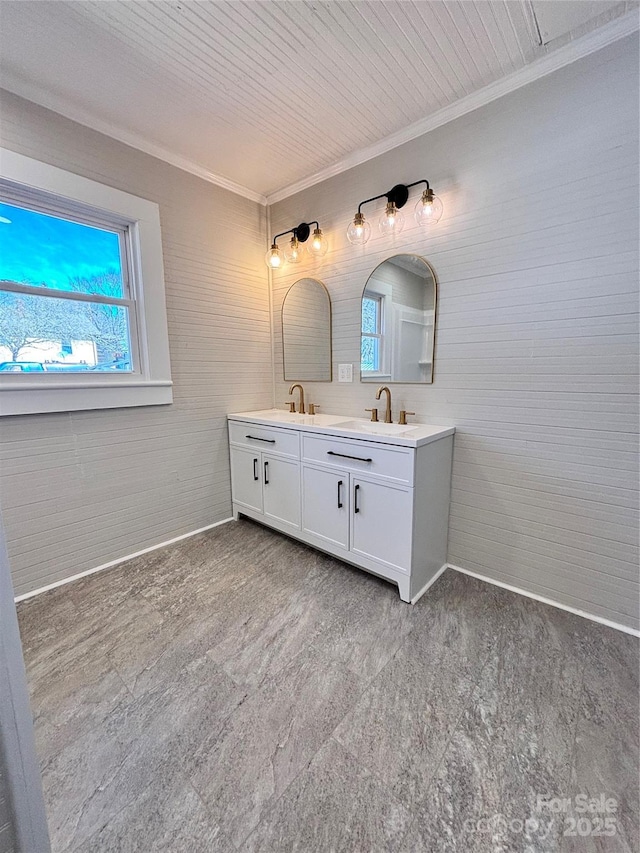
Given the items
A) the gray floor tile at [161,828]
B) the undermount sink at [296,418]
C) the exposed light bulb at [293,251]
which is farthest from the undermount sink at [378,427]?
the gray floor tile at [161,828]

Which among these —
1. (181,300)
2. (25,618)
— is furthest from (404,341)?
(25,618)

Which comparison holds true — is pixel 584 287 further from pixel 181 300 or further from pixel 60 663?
pixel 60 663

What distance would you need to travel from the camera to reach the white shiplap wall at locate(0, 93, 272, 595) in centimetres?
198

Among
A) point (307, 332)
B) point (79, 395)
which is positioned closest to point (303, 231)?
point (307, 332)

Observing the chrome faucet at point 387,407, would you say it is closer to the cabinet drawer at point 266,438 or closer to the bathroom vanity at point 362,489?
the bathroom vanity at point 362,489

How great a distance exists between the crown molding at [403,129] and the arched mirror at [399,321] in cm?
74

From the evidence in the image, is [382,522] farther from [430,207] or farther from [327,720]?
[430,207]

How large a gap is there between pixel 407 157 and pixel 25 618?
137 inches

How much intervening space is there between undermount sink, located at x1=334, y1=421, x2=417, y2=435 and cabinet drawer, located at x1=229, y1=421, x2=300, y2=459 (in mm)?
327

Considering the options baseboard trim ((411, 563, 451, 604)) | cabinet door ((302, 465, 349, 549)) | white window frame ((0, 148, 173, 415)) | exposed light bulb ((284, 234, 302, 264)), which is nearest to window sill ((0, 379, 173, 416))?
white window frame ((0, 148, 173, 415))

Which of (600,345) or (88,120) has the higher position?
(88,120)

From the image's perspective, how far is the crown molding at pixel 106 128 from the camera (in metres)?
1.79

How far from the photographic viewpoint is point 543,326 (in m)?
1.84

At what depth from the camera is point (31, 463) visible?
1.99m
